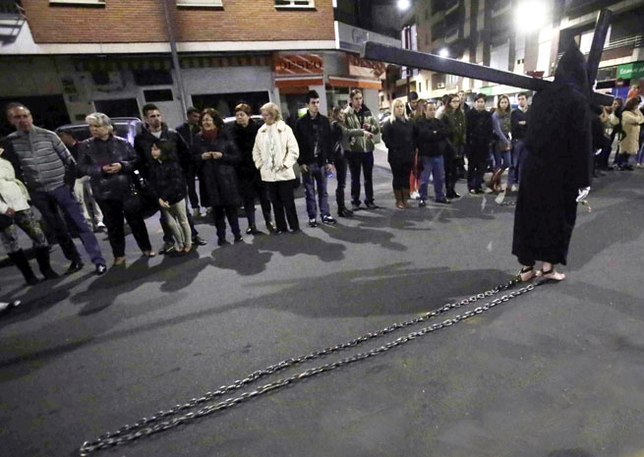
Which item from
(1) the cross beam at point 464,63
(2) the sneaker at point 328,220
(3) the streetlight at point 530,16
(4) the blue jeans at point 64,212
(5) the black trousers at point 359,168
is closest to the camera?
(1) the cross beam at point 464,63

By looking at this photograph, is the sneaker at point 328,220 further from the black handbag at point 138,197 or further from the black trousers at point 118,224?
the black trousers at point 118,224

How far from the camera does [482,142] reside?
6855mm

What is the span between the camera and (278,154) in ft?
17.1

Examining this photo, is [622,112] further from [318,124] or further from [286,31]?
[286,31]

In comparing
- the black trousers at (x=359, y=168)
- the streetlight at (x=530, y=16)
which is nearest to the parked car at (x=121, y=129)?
the black trousers at (x=359, y=168)

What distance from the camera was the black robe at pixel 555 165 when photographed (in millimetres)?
2885

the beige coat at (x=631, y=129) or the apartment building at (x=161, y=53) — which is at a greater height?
the apartment building at (x=161, y=53)

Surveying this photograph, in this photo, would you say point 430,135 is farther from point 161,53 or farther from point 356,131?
point 161,53

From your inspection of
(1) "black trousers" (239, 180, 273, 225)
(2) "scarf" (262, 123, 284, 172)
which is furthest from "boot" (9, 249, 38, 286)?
(2) "scarf" (262, 123, 284, 172)

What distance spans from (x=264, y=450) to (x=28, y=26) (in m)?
14.1

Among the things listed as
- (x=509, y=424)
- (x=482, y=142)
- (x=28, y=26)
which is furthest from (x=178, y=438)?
(x=28, y=26)

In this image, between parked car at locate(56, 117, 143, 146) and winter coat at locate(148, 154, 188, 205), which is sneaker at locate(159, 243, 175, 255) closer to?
winter coat at locate(148, 154, 188, 205)

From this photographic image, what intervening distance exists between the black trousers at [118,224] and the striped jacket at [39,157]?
23.8 inches

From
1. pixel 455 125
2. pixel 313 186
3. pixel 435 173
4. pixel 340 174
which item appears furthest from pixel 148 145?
pixel 455 125
